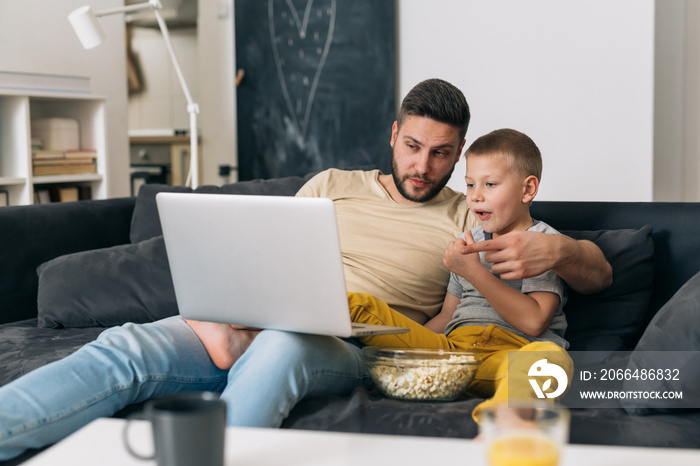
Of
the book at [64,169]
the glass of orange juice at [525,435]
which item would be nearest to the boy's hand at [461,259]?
the glass of orange juice at [525,435]

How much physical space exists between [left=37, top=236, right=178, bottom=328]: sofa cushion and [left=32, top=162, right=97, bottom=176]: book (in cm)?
134

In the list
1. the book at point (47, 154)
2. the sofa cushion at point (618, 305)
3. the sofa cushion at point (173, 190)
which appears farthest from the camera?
the book at point (47, 154)

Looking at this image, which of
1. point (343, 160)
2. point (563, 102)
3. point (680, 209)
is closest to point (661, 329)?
point (680, 209)

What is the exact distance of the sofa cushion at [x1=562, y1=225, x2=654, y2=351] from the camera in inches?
64.9

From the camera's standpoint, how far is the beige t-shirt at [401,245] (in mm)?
1690

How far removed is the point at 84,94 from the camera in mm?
3344

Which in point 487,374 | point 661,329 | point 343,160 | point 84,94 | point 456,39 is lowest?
point 487,374

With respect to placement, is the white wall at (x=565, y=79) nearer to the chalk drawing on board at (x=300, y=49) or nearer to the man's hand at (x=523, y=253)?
the chalk drawing on board at (x=300, y=49)

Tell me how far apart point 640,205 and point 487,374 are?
0.74 metres

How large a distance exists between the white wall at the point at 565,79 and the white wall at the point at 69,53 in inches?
68.9

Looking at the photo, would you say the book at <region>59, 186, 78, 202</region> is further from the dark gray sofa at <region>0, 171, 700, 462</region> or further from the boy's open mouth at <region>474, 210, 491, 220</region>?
the boy's open mouth at <region>474, 210, 491, 220</region>

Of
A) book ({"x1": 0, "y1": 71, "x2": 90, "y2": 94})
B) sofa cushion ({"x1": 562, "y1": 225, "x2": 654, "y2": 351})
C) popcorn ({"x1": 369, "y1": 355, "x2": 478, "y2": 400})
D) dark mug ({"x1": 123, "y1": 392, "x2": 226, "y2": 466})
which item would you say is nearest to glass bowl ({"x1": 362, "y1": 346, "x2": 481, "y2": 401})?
popcorn ({"x1": 369, "y1": 355, "x2": 478, "y2": 400})

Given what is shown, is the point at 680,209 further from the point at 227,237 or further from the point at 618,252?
the point at 227,237

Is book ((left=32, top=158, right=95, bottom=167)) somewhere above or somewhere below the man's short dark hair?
below
